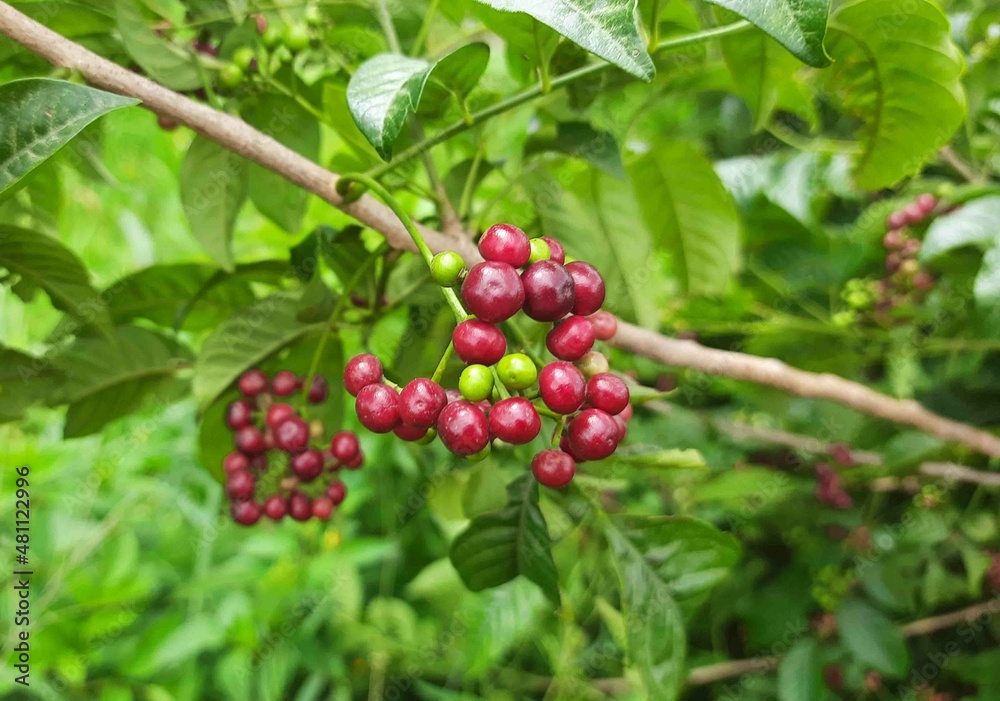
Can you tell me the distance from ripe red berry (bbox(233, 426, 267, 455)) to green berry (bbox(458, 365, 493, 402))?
17.4 inches

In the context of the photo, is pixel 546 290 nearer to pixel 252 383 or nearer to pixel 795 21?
pixel 795 21

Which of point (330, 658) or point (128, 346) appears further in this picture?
point (330, 658)

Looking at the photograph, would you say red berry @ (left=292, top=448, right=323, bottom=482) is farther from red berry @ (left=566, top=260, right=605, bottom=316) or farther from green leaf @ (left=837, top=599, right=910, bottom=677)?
green leaf @ (left=837, top=599, right=910, bottom=677)

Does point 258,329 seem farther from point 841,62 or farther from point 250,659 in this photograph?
point 250,659

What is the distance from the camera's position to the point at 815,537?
167cm

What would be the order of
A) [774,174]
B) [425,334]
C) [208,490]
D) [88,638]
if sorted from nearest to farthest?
1. [425,334]
2. [88,638]
3. [774,174]
4. [208,490]

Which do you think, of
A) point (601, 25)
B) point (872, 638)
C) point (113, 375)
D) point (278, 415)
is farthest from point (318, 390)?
point (872, 638)

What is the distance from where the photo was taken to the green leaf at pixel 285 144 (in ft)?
3.02

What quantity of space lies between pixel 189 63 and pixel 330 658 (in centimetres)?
142

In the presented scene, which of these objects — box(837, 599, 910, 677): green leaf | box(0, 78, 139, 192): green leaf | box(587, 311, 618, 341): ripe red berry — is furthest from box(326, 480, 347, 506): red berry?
box(837, 599, 910, 677): green leaf

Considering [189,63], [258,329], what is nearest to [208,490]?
[258,329]

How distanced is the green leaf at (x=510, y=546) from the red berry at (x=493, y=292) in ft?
0.99

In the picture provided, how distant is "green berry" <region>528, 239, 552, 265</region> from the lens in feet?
1.95

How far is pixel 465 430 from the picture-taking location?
0.54 meters
